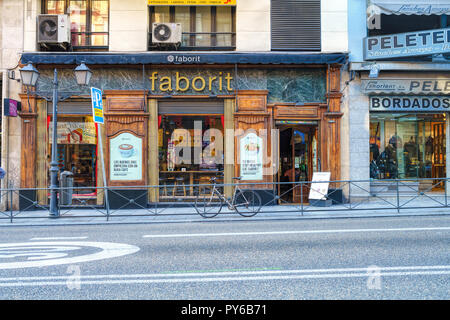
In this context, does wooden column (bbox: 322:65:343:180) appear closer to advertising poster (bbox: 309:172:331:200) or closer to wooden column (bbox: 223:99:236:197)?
advertising poster (bbox: 309:172:331:200)

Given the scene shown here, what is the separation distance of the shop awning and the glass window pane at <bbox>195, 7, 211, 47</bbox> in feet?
3.65

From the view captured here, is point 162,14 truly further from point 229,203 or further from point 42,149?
point 229,203

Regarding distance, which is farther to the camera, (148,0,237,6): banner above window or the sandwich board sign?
(148,0,237,6): banner above window

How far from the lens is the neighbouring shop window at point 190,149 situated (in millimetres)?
13492

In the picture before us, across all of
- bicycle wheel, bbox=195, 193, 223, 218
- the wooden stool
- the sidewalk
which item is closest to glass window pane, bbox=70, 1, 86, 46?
the wooden stool

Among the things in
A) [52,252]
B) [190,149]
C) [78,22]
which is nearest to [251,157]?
[190,149]

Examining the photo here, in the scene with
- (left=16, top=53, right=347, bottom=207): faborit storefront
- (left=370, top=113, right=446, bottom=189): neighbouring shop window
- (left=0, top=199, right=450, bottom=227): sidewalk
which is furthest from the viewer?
(left=370, top=113, right=446, bottom=189): neighbouring shop window

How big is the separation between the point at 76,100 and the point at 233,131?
20.2ft

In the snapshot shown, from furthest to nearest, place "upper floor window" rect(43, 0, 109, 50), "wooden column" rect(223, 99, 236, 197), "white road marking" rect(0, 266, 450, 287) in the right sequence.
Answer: "upper floor window" rect(43, 0, 109, 50)
"wooden column" rect(223, 99, 236, 197)
"white road marking" rect(0, 266, 450, 287)

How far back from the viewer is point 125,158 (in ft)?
43.2

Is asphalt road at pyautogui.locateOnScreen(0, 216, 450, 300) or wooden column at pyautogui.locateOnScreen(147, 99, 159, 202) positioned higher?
wooden column at pyautogui.locateOnScreen(147, 99, 159, 202)

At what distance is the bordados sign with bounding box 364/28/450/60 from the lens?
42.9ft

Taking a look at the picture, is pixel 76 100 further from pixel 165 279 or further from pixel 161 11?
pixel 165 279

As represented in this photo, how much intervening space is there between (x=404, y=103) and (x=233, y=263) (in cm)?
1149
